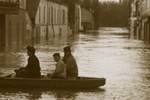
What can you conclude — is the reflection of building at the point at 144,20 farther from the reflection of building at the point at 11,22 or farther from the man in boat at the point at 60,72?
the man in boat at the point at 60,72

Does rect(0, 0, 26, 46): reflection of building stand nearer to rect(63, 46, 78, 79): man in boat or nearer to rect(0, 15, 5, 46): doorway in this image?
rect(0, 15, 5, 46): doorway

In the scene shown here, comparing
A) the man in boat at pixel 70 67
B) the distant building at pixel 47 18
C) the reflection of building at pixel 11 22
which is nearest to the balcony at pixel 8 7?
the reflection of building at pixel 11 22

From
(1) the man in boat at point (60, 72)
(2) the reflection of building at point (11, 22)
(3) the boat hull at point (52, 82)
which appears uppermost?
(2) the reflection of building at point (11, 22)

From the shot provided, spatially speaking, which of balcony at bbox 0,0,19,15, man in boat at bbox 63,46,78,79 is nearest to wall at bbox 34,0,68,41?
balcony at bbox 0,0,19,15

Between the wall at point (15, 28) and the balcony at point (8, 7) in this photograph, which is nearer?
the balcony at point (8, 7)

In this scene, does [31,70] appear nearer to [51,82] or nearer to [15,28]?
[51,82]

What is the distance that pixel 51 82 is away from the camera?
1359cm

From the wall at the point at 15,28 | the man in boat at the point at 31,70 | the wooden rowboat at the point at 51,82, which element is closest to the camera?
the wooden rowboat at the point at 51,82

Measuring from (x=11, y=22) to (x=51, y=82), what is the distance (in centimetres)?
3065

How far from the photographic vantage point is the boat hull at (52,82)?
13.6 meters

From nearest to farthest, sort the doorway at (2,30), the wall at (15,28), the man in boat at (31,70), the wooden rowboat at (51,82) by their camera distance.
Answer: the wooden rowboat at (51,82) → the man in boat at (31,70) → the doorway at (2,30) → the wall at (15,28)

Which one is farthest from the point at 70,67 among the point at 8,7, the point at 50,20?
the point at 50,20

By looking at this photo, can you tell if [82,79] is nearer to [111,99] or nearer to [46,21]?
[111,99]

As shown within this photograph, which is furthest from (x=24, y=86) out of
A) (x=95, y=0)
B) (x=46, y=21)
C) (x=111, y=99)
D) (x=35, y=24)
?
(x=95, y=0)
